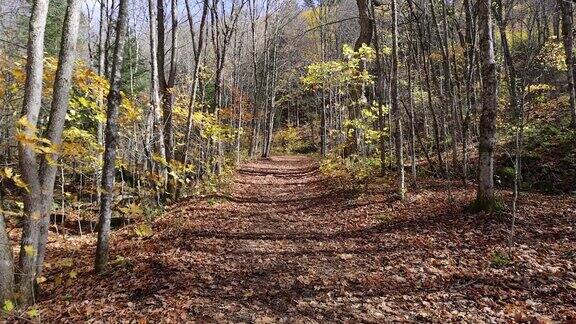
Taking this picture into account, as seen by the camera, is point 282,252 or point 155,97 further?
point 155,97

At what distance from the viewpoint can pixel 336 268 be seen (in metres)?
6.22

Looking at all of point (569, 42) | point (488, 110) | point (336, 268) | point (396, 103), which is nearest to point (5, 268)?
point (336, 268)

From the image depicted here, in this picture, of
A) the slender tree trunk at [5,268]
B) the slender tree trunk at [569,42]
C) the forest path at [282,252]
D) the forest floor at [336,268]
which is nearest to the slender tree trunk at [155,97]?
the forest path at [282,252]

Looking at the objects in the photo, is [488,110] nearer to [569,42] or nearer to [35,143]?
[35,143]

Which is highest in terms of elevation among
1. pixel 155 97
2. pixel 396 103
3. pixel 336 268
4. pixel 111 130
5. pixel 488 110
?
pixel 155 97

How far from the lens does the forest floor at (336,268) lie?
475 centimetres

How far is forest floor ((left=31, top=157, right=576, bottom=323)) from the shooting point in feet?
15.6

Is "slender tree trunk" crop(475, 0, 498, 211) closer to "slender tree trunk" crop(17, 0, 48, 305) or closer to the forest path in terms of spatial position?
→ the forest path

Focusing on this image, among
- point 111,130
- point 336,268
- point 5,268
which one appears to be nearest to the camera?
point 5,268

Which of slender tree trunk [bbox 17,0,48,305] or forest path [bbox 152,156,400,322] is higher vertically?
slender tree trunk [bbox 17,0,48,305]

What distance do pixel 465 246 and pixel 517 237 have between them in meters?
0.93

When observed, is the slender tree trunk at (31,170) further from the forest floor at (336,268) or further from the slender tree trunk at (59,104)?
the forest floor at (336,268)

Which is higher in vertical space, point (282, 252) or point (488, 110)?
point (488, 110)

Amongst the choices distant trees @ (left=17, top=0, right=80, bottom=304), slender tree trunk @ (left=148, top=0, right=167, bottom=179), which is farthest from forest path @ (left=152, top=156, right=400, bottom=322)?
distant trees @ (left=17, top=0, right=80, bottom=304)
